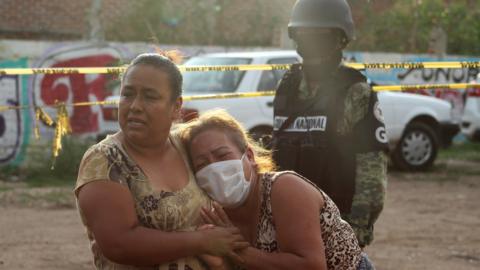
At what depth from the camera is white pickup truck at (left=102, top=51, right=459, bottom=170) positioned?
11.2m

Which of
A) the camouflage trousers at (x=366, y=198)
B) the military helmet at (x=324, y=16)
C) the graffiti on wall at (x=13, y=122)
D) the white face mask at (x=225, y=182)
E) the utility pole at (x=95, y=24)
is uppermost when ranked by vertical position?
the military helmet at (x=324, y=16)

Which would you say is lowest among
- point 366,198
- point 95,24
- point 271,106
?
point 271,106

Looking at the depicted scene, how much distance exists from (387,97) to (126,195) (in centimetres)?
1076

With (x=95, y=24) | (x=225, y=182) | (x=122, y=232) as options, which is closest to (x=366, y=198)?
(x=225, y=182)

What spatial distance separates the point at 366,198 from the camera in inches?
142

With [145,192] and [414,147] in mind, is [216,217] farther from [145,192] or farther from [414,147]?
[414,147]

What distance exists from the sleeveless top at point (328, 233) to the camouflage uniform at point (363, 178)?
664mm

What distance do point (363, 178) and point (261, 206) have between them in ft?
3.10

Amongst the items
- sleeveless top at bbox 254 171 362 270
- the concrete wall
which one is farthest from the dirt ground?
sleeveless top at bbox 254 171 362 270

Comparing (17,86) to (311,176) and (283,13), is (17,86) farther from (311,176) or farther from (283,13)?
(311,176)

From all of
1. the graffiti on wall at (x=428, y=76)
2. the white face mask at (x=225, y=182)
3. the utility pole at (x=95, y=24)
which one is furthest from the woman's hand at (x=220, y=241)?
the graffiti on wall at (x=428, y=76)

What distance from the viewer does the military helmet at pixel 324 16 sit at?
382 cm

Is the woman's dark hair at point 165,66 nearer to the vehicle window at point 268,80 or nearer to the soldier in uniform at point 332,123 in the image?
the soldier in uniform at point 332,123

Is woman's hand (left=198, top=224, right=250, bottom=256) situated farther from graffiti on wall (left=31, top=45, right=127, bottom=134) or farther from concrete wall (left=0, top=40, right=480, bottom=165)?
graffiti on wall (left=31, top=45, right=127, bottom=134)
